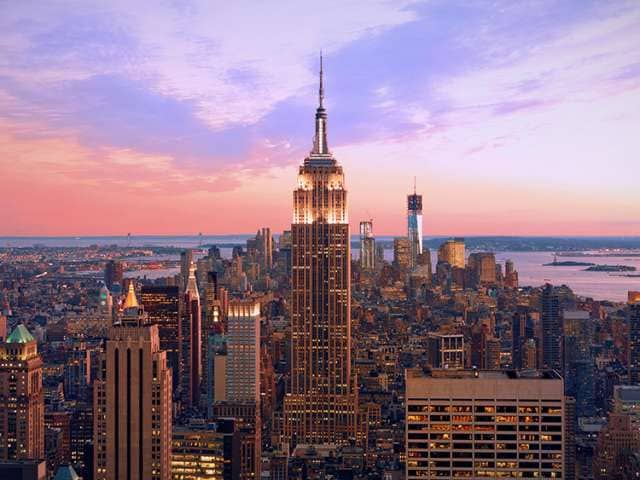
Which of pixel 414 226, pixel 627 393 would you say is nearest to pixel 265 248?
pixel 414 226

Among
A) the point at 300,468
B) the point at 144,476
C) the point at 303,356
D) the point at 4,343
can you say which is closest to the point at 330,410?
the point at 303,356

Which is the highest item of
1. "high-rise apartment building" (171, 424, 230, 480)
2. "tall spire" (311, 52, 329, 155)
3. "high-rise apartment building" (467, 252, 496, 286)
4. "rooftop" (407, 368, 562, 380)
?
"tall spire" (311, 52, 329, 155)

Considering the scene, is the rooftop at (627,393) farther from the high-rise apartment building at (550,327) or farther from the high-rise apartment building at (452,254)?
the high-rise apartment building at (452,254)

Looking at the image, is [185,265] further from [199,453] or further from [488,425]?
[488,425]

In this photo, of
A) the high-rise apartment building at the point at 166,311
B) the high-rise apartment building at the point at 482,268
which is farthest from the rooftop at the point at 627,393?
the high-rise apartment building at the point at 482,268

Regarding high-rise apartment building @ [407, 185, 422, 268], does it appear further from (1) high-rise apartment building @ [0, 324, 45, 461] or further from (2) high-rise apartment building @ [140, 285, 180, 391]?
(1) high-rise apartment building @ [0, 324, 45, 461]

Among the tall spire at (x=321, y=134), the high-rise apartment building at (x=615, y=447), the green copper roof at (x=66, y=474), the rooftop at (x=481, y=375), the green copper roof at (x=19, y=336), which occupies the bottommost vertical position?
the high-rise apartment building at (x=615, y=447)

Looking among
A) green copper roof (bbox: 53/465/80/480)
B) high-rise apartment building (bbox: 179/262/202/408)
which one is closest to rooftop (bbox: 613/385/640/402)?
high-rise apartment building (bbox: 179/262/202/408)
